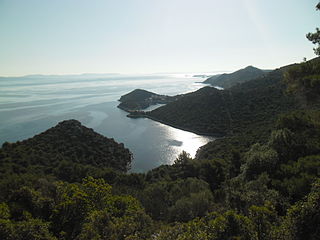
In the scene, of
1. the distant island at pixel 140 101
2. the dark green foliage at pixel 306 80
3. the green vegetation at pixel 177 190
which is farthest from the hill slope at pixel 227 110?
the dark green foliage at pixel 306 80

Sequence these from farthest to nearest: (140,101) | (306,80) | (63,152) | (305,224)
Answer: (140,101) → (63,152) → (306,80) → (305,224)

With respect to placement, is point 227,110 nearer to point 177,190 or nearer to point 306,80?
point 177,190

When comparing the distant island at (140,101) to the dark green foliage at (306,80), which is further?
the distant island at (140,101)

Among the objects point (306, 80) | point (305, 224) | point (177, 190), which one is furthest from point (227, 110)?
point (305, 224)

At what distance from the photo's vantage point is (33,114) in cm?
7025

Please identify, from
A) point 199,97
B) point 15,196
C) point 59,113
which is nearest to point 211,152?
point 15,196

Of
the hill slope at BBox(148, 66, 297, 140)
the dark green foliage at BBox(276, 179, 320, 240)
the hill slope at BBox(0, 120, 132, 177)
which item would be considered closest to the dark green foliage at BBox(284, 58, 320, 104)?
the dark green foliage at BBox(276, 179, 320, 240)

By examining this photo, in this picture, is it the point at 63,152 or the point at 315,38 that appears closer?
the point at 315,38

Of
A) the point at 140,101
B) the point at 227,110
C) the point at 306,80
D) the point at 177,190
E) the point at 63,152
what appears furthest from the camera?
the point at 140,101

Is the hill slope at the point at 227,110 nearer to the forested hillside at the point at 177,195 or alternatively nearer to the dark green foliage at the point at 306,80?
the forested hillside at the point at 177,195

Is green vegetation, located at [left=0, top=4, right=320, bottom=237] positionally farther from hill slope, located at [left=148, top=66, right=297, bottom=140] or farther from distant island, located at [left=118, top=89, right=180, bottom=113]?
distant island, located at [left=118, top=89, right=180, bottom=113]

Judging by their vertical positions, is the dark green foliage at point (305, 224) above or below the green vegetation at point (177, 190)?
above

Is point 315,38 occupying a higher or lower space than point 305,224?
higher

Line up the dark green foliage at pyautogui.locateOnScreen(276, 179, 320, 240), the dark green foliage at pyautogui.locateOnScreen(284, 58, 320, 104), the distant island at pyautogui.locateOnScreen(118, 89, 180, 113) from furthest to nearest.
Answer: the distant island at pyautogui.locateOnScreen(118, 89, 180, 113) → the dark green foliage at pyautogui.locateOnScreen(284, 58, 320, 104) → the dark green foliage at pyautogui.locateOnScreen(276, 179, 320, 240)
